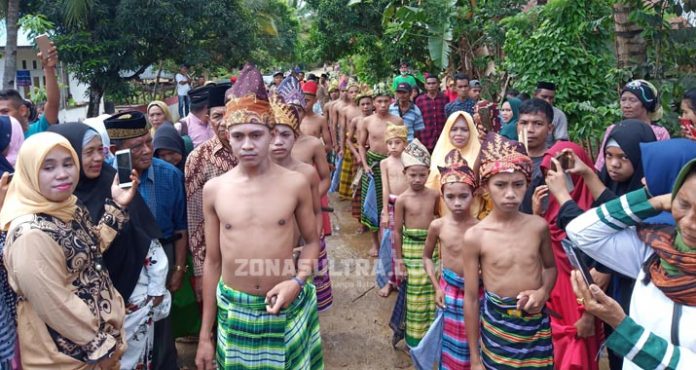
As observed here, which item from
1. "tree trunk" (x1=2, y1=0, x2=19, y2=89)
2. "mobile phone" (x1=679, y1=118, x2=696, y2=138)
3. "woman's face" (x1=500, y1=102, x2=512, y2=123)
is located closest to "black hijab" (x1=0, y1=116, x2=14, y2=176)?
"woman's face" (x1=500, y1=102, x2=512, y2=123)

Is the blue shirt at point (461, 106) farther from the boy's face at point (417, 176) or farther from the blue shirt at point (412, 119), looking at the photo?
the boy's face at point (417, 176)

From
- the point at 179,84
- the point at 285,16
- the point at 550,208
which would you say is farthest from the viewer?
the point at 285,16

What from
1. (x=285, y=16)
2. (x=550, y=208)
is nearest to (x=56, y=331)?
(x=550, y=208)

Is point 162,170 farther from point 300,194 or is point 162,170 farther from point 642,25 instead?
point 642,25

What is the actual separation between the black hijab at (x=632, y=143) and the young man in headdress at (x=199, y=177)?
2.46m

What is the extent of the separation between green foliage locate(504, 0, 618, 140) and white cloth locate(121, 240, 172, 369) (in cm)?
400

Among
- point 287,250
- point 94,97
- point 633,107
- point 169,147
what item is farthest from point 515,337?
point 94,97

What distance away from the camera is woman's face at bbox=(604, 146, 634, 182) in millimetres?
3234

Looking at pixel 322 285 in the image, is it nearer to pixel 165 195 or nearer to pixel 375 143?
pixel 165 195

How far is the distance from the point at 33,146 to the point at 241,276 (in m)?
1.15

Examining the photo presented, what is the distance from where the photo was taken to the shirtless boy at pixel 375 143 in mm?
7012

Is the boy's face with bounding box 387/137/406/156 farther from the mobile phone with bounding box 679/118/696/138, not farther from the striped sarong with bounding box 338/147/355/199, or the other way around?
the striped sarong with bounding box 338/147/355/199

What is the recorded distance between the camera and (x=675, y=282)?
193 cm

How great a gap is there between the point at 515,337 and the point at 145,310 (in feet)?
6.86
